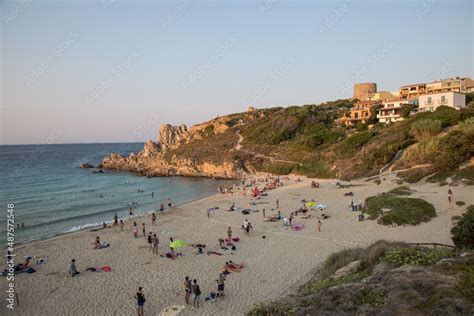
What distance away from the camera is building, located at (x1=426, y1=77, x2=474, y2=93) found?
61.2 metres

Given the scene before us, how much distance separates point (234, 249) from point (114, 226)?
37.2 ft

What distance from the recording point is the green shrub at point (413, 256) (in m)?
9.86

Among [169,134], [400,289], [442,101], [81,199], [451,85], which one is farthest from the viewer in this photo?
[169,134]

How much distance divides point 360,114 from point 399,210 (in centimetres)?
4285

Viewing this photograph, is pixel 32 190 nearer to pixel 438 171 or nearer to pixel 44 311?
pixel 44 311

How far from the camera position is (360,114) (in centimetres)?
6072

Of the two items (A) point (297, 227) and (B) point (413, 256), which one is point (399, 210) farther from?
(B) point (413, 256)

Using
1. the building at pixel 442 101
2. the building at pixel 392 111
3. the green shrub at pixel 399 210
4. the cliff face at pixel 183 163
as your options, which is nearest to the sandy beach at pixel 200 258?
the green shrub at pixel 399 210

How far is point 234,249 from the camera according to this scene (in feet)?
60.7

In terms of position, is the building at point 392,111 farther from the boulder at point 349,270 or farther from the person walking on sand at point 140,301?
the person walking on sand at point 140,301

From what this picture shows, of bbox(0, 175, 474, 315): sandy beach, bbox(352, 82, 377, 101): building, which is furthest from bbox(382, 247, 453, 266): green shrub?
bbox(352, 82, 377, 101): building

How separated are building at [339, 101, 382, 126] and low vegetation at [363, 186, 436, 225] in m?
36.7

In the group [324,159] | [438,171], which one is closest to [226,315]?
[438,171]

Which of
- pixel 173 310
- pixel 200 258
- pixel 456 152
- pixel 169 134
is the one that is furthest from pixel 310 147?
pixel 169 134
